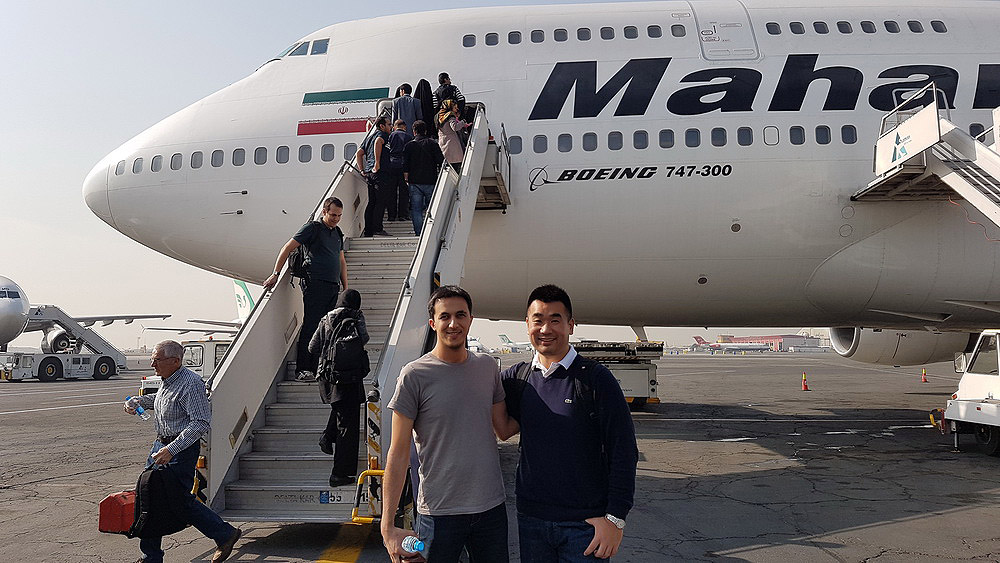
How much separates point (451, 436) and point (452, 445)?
4 centimetres

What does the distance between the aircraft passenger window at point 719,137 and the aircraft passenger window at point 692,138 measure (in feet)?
0.67

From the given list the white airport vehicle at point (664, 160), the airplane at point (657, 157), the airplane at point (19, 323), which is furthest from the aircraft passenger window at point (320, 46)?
the airplane at point (19, 323)

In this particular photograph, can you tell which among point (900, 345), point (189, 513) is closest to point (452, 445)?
point (189, 513)

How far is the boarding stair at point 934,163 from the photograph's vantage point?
7852 mm

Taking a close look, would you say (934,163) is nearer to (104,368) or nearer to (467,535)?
(467,535)

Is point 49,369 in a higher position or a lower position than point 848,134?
lower

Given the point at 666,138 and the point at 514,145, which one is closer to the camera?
the point at 666,138

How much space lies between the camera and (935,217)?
9516 millimetres

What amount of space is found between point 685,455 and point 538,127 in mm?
5028

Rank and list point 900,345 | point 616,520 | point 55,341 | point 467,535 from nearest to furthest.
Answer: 1. point 616,520
2. point 467,535
3. point 900,345
4. point 55,341

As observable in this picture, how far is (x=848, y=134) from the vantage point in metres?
9.56

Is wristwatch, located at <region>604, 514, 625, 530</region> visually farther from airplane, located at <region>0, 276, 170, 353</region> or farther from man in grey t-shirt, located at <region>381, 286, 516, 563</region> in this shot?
airplane, located at <region>0, 276, 170, 353</region>

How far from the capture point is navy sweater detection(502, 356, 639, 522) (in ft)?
8.42

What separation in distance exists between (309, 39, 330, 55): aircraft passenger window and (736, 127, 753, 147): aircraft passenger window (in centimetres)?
641
